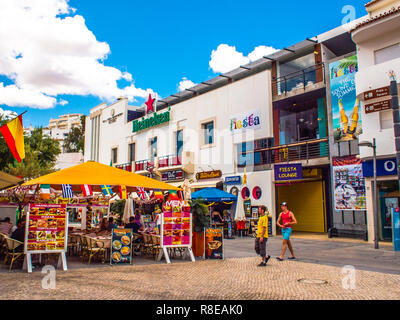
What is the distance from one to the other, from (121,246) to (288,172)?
1183 centimetres

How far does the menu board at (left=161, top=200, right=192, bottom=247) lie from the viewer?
10990 millimetres

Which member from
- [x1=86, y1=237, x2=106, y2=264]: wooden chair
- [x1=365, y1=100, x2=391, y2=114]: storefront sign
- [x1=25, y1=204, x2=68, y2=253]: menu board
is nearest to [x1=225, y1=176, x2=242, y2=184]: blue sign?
[x1=365, y1=100, x2=391, y2=114]: storefront sign

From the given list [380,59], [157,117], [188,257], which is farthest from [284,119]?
[188,257]

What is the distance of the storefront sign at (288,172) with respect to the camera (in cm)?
1939

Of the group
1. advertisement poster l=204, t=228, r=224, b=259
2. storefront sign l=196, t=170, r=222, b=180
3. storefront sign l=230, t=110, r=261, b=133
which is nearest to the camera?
advertisement poster l=204, t=228, r=224, b=259

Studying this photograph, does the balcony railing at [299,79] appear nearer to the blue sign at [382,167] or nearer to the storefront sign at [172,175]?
the blue sign at [382,167]

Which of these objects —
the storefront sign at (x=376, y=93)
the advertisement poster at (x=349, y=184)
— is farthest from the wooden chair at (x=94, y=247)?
the storefront sign at (x=376, y=93)

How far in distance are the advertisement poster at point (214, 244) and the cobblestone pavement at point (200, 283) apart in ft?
4.34

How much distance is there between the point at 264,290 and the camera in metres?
7.24

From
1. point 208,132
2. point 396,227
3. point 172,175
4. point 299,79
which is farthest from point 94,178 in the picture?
point 172,175

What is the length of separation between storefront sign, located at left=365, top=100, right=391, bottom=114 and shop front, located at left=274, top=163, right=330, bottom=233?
228 inches

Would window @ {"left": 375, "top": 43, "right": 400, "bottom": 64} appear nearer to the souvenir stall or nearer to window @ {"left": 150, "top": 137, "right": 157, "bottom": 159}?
the souvenir stall

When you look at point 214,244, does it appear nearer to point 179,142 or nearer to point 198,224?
point 198,224
